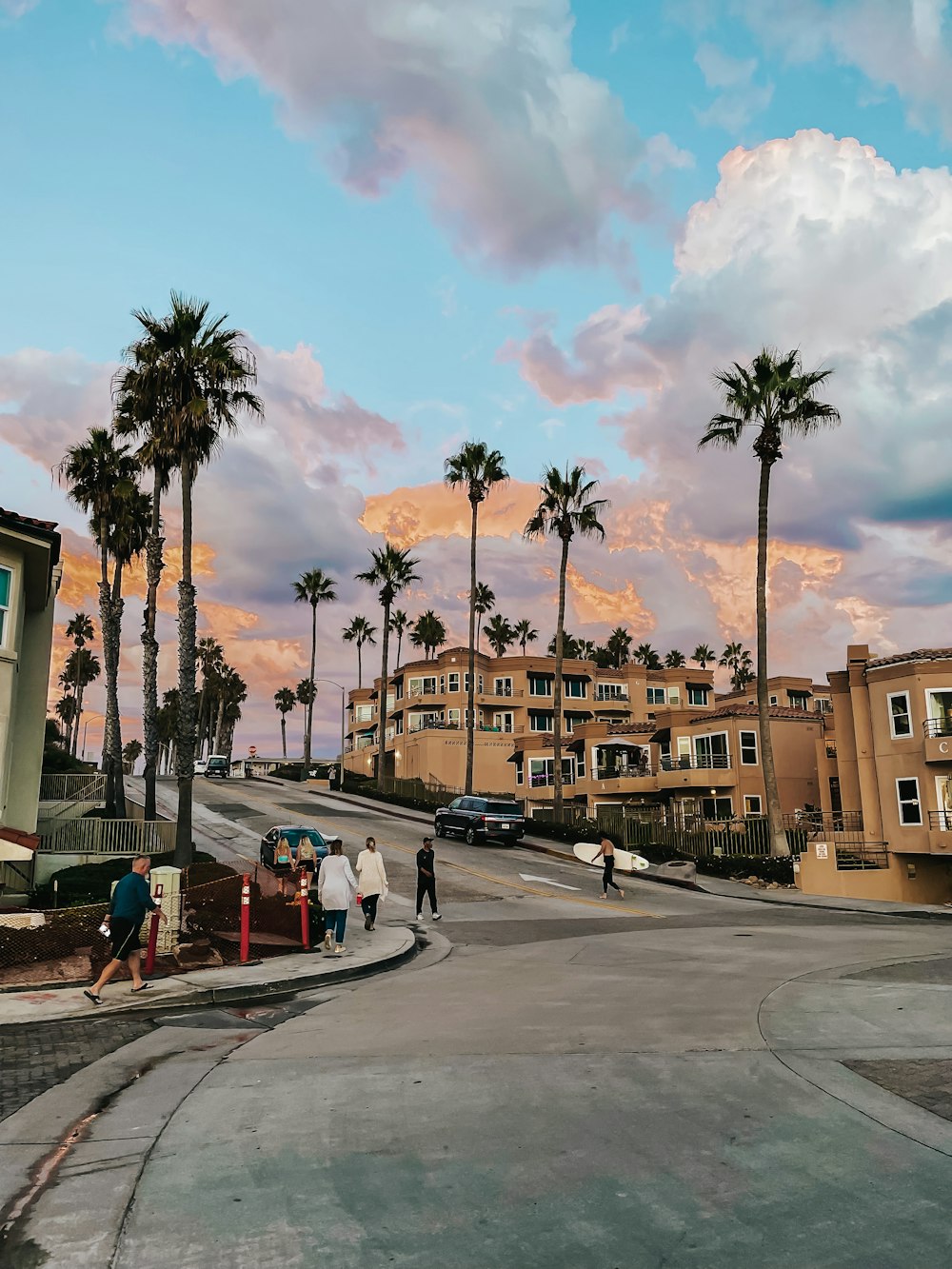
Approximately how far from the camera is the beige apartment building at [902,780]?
33.9 meters

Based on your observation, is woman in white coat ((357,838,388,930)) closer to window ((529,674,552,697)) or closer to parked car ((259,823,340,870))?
parked car ((259,823,340,870))

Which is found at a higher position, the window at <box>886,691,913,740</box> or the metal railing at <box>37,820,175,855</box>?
the window at <box>886,691,913,740</box>

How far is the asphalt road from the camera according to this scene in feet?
14.6

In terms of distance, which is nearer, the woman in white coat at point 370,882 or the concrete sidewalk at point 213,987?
the concrete sidewalk at point 213,987

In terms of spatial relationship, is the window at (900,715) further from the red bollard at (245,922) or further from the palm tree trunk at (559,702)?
the red bollard at (245,922)

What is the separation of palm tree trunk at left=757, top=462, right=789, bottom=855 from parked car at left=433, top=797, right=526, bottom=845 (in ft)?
31.8

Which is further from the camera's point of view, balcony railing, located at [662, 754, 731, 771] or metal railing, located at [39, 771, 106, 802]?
balcony railing, located at [662, 754, 731, 771]

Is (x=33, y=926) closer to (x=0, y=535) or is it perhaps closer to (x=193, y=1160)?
(x=193, y=1160)

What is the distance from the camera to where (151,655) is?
34875 mm

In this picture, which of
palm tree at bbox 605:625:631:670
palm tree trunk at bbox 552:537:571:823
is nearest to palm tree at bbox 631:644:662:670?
palm tree at bbox 605:625:631:670

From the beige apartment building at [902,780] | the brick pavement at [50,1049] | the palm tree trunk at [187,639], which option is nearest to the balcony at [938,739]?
the beige apartment building at [902,780]

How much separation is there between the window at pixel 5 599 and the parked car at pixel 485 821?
66.6ft

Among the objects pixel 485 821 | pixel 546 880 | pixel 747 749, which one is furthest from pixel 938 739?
pixel 485 821

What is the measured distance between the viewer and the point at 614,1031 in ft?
29.0
